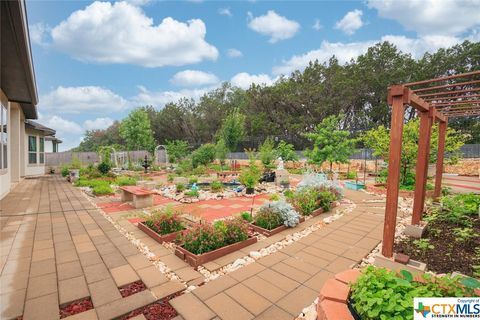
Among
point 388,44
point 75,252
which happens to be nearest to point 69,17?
point 75,252

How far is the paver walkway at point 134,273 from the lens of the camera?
7.38 feet

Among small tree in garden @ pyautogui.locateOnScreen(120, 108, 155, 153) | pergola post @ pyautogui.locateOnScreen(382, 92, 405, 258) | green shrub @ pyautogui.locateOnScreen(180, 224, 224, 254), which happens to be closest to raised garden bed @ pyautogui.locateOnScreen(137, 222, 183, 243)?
green shrub @ pyautogui.locateOnScreen(180, 224, 224, 254)

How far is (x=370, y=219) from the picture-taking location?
17.0 ft

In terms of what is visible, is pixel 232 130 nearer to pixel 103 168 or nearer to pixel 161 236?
pixel 103 168

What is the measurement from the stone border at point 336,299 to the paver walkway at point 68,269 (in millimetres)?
1492

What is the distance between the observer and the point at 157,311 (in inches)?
86.5

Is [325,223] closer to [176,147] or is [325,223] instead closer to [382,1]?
[382,1]

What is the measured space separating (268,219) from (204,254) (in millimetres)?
1694

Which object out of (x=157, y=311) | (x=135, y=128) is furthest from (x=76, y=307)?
(x=135, y=128)

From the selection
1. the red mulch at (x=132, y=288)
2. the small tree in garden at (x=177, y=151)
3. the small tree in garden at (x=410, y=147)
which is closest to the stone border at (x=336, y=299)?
the red mulch at (x=132, y=288)

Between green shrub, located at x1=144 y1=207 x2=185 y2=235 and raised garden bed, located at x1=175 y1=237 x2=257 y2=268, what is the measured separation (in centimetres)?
81

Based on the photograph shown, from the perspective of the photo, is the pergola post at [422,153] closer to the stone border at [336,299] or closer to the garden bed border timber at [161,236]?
the stone border at [336,299]

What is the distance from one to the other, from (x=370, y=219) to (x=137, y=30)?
8.76 metres

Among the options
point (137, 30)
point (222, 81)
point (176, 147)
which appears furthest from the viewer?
point (222, 81)
